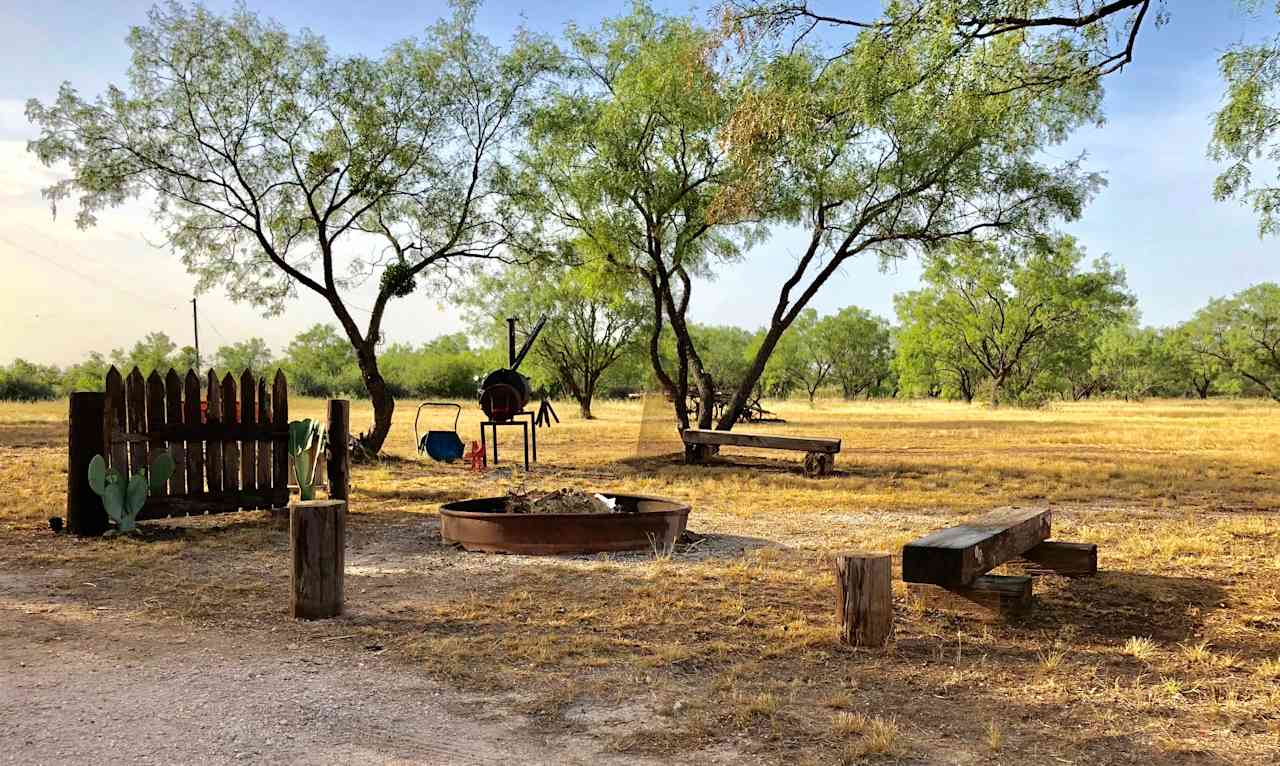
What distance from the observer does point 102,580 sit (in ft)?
23.4

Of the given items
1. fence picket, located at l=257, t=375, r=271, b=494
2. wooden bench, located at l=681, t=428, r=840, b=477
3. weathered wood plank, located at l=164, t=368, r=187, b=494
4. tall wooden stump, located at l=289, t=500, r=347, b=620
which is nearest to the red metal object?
wooden bench, located at l=681, t=428, r=840, b=477

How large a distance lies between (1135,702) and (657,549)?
4412 mm

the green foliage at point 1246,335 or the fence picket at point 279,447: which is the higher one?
the green foliage at point 1246,335

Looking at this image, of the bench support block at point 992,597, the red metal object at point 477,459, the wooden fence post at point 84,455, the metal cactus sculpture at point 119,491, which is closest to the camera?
the bench support block at point 992,597

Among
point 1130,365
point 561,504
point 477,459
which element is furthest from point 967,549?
point 1130,365

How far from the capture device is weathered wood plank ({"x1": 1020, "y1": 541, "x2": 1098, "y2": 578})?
6.89 m

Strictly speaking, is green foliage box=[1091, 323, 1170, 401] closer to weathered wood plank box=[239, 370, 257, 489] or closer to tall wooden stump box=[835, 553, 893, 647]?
weathered wood plank box=[239, 370, 257, 489]

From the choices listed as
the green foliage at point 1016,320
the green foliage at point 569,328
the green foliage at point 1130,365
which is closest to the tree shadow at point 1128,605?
the green foliage at point 569,328

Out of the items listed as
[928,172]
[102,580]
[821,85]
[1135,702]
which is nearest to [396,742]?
[1135,702]

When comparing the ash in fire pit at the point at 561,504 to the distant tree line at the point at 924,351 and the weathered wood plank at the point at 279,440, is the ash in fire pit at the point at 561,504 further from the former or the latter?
the distant tree line at the point at 924,351

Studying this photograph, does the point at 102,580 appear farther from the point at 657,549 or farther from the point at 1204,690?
the point at 1204,690

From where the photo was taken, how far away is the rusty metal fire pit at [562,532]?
26.8 feet

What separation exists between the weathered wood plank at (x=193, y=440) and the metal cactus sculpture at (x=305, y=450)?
0.94 metres

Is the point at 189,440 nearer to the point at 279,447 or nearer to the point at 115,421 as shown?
the point at 115,421
